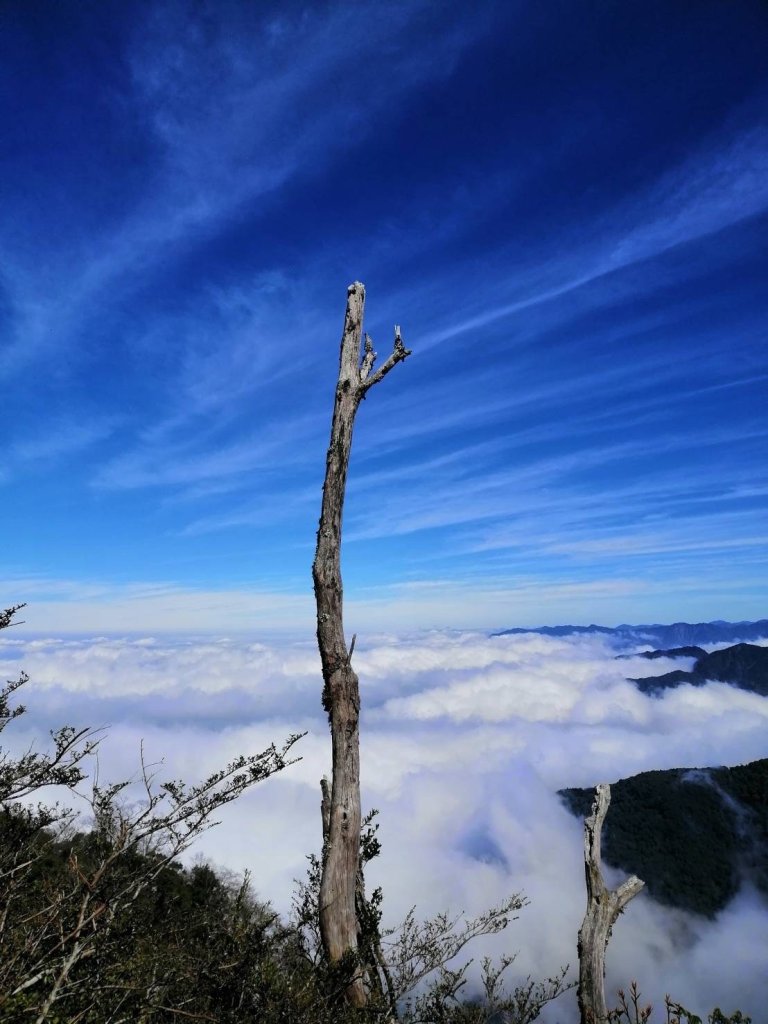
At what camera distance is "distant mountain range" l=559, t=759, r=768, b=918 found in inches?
4417

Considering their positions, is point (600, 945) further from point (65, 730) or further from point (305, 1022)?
point (65, 730)

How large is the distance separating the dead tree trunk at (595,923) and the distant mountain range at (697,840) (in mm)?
127513

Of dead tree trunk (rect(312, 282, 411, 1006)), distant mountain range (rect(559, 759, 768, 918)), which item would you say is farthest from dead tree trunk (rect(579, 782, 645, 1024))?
distant mountain range (rect(559, 759, 768, 918))

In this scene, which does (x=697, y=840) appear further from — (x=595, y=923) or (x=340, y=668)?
(x=340, y=668)

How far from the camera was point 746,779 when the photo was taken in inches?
4963

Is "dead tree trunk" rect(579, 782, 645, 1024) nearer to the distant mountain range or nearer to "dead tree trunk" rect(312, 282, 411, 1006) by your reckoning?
"dead tree trunk" rect(312, 282, 411, 1006)

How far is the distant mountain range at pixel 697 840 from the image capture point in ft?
368

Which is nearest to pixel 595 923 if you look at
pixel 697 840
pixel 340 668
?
pixel 340 668

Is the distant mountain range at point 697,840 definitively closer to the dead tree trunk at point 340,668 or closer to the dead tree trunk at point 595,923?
the dead tree trunk at point 595,923

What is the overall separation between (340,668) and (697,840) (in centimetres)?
14939

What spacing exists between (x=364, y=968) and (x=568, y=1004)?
109m

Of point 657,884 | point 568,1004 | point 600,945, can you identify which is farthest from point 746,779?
point 600,945

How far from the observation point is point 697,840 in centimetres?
11650

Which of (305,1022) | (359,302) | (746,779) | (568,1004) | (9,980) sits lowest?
(568,1004)
